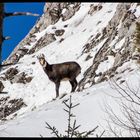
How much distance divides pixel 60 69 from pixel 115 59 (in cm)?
990

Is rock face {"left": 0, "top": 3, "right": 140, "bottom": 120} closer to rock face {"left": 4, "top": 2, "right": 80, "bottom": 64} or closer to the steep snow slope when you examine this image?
rock face {"left": 4, "top": 2, "right": 80, "bottom": 64}

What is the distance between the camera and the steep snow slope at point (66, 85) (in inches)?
587

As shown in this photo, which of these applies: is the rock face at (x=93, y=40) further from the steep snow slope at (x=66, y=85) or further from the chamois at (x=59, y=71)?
the chamois at (x=59, y=71)

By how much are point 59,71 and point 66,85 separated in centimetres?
1722

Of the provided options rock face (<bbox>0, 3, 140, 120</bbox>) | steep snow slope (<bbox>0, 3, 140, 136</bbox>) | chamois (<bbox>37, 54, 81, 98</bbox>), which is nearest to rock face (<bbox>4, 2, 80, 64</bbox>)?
rock face (<bbox>0, 3, 140, 120</bbox>)

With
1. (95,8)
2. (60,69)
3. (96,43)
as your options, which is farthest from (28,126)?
(95,8)

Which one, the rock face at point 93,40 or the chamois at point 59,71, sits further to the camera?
the rock face at point 93,40

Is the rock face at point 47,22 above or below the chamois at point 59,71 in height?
above

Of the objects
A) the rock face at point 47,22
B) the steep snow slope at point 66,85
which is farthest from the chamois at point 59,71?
the rock face at point 47,22

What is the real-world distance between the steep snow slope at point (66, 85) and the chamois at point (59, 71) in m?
1.16

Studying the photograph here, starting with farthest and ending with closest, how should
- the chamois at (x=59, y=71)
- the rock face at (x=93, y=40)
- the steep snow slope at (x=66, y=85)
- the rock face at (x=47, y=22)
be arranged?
the rock face at (x=47, y=22)
the rock face at (x=93, y=40)
the chamois at (x=59, y=71)
the steep snow slope at (x=66, y=85)

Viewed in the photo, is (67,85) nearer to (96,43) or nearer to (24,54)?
(96,43)

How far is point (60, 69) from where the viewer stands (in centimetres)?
2559

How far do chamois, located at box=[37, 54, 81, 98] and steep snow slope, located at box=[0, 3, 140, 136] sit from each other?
1.16 meters
